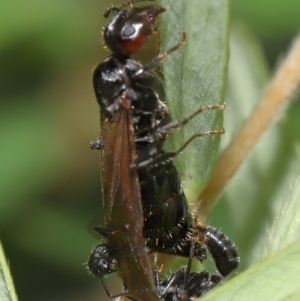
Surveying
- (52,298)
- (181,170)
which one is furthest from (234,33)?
(52,298)

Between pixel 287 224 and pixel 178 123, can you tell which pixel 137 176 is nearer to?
pixel 178 123

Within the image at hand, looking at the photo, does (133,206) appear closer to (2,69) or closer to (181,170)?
(181,170)

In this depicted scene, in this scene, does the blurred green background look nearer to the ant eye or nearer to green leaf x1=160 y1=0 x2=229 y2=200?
the ant eye

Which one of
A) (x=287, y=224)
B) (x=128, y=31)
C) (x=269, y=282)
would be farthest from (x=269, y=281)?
(x=128, y=31)

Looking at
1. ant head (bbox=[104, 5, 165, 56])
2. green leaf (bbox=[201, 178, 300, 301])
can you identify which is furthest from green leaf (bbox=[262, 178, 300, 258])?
ant head (bbox=[104, 5, 165, 56])

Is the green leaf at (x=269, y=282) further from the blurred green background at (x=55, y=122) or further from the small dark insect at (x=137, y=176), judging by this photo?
the blurred green background at (x=55, y=122)

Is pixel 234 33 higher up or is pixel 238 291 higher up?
pixel 234 33

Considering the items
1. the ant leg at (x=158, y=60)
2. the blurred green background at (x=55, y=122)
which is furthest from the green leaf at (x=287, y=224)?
the blurred green background at (x=55, y=122)
